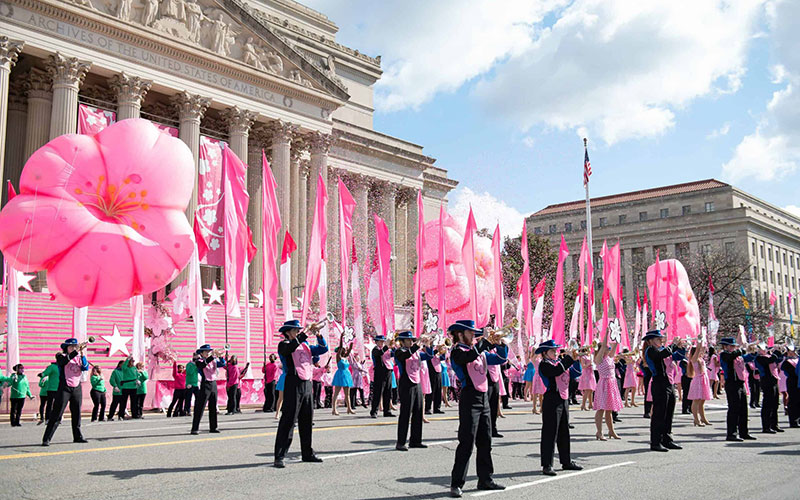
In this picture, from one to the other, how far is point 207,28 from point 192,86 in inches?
127

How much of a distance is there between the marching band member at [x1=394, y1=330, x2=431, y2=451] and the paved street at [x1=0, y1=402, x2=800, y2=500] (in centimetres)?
35

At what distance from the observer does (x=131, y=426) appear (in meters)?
16.4

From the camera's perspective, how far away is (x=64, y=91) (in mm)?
28109

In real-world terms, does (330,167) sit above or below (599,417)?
above

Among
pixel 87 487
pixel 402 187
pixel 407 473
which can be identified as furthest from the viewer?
pixel 402 187

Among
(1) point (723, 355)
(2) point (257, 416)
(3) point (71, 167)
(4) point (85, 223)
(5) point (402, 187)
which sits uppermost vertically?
(5) point (402, 187)

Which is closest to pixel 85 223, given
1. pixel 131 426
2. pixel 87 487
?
pixel 87 487

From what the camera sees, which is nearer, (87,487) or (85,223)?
(87,487)

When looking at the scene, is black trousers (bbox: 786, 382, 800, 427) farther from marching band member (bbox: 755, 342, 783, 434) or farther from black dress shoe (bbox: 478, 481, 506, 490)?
black dress shoe (bbox: 478, 481, 506, 490)

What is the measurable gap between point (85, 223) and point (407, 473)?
7174 millimetres

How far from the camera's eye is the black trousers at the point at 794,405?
16.4 m

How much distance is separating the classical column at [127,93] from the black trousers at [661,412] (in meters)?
25.6

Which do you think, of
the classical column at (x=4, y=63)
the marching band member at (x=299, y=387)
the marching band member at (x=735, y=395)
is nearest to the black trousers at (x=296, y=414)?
the marching band member at (x=299, y=387)

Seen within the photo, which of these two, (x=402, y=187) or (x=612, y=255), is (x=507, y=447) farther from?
(x=402, y=187)
